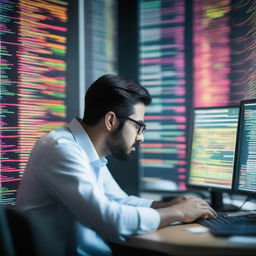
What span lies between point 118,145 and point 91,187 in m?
0.42

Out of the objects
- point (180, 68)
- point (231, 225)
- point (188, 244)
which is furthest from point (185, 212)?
point (180, 68)

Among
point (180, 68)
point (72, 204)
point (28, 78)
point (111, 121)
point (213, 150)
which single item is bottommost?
point (72, 204)

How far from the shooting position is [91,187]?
4.41 ft

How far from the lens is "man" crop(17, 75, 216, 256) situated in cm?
133

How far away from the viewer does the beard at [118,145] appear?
1.71 metres

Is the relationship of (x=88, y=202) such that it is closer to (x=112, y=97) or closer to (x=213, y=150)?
(x=112, y=97)

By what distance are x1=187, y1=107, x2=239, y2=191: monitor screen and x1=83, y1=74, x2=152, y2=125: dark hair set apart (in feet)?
1.39

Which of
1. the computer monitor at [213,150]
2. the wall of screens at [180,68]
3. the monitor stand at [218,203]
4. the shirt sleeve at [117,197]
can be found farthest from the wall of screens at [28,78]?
the monitor stand at [218,203]

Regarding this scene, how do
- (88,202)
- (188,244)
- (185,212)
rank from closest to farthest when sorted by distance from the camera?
(188,244) < (88,202) < (185,212)

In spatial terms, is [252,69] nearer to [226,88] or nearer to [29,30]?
[226,88]

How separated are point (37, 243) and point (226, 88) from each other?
151 cm

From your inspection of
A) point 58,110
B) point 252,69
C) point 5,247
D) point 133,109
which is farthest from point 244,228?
point 58,110

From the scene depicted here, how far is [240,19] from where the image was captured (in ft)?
7.20

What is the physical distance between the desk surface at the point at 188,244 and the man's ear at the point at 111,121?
0.53m
